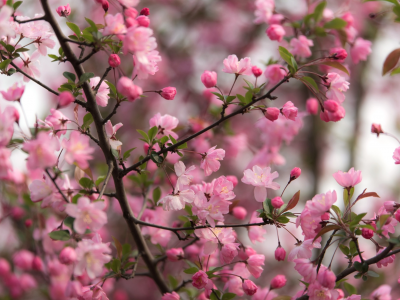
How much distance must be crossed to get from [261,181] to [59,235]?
2.10ft

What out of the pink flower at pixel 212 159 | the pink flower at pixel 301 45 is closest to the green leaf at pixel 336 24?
the pink flower at pixel 301 45

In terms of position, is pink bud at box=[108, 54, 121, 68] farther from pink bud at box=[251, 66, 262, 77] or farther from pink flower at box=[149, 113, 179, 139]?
pink bud at box=[251, 66, 262, 77]

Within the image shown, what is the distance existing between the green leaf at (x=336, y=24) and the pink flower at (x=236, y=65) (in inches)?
24.8

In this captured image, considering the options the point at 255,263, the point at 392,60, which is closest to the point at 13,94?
the point at 255,263

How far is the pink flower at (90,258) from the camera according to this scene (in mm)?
902

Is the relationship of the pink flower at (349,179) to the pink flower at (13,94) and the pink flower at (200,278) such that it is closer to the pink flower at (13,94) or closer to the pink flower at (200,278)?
the pink flower at (200,278)

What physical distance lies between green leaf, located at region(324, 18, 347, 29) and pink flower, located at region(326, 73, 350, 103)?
20.9 inches

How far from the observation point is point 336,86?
45.0 inches

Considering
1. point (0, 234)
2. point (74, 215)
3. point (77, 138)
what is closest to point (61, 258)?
point (74, 215)

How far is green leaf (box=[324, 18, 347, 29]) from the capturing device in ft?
5.00

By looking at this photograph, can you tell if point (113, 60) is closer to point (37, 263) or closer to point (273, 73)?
point (273, 73)

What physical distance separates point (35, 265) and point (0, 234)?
1681 mm

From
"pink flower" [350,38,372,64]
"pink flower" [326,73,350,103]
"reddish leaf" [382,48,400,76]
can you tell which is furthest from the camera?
"pink flower" [350,38,372,64]

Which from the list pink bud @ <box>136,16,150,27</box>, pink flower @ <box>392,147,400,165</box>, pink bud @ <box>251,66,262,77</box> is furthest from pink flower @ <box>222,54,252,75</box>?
pink flower @ <box>392,147,400,165</box>
